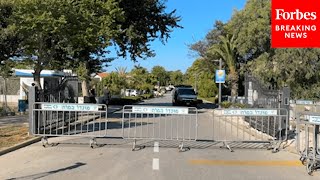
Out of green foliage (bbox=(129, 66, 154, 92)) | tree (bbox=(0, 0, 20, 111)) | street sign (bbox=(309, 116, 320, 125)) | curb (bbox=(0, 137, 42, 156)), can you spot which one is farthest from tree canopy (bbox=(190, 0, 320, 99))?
green foliage (bbox=(129, 66, 154, 92))

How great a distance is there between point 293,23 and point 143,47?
23289 millimetres

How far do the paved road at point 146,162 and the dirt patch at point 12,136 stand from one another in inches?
22.1

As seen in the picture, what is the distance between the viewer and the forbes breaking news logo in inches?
559

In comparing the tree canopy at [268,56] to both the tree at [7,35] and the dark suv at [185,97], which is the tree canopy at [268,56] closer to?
the dark suv at [185,97]

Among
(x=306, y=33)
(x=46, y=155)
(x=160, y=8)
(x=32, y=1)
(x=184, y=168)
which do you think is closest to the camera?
(x=184, y=168)

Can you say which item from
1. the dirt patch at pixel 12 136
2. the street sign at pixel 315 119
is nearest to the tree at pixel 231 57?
the dirt patch at pixel 12 136

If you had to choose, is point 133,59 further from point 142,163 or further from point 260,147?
point 142,163

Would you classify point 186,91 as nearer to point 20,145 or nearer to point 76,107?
point 76,107

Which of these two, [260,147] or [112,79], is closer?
[260,147]

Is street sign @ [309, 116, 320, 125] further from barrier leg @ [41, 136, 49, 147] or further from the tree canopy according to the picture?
the tree canopy

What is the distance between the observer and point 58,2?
19.1 meters

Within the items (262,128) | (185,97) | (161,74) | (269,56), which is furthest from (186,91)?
(161,74)

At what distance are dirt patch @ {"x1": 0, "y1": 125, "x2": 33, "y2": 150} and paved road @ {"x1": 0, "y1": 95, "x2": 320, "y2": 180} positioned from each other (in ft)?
1.84

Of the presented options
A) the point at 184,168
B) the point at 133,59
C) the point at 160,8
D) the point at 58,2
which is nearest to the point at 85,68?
the point at 133,59
